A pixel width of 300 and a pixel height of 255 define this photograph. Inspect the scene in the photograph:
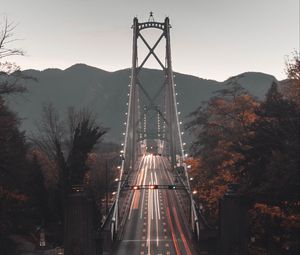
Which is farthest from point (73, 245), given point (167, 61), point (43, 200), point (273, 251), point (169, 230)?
point (167, 61)

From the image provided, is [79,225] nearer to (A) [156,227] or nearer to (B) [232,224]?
(B) [232,224]

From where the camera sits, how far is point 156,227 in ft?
227

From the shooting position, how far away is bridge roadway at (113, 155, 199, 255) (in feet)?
181

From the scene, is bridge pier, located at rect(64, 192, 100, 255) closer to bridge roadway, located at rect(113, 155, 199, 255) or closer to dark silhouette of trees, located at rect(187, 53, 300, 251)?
bridge roadway, located at rect(113, 155, 199, 255)

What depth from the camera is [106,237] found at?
180 feet

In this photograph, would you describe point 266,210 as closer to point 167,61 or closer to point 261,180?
point 261,180

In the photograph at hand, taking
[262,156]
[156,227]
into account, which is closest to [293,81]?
→ [262,156]

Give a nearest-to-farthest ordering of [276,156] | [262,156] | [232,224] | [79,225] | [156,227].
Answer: [276,156]
[262,156]
[232,224]
[79,225]
[156,227]

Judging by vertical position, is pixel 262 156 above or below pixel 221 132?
below

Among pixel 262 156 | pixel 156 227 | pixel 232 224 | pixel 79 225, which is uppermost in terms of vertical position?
pixel 262 156

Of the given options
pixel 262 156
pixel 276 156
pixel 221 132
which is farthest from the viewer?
pixel 221 132

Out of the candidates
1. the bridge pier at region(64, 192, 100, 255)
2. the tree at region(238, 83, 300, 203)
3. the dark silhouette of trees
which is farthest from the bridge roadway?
the tree at region(238, 83, 300, 203)

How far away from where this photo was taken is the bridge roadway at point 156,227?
55.2 metres

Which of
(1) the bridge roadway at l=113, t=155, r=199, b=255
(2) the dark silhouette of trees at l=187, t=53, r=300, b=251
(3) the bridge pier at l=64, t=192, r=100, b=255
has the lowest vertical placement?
(1) the bridge roadway at l=113, t=155, r=199, b=255
